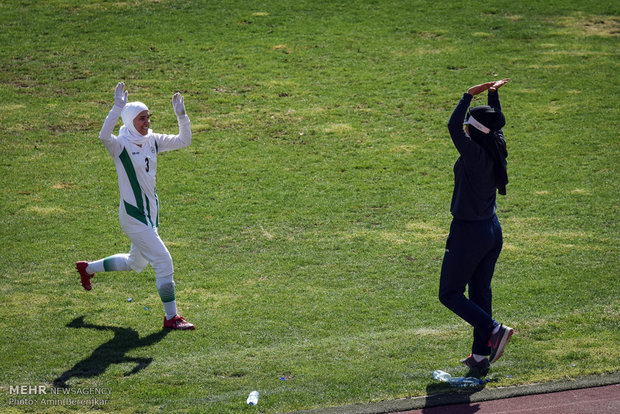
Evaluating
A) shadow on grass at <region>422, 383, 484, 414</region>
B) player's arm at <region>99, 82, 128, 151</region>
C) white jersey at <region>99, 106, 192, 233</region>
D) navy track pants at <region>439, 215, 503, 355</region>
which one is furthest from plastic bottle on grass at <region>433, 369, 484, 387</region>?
player's arm at <region>99, 82, 128, 151</region>

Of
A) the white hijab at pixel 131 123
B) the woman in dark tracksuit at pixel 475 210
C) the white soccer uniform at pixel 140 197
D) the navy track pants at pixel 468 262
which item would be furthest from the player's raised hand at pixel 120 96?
the navy track pants at pixel 468 262

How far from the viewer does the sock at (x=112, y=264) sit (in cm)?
766

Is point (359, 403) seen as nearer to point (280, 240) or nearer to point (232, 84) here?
point (280, 240)

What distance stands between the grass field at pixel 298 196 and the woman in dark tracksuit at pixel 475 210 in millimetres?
568

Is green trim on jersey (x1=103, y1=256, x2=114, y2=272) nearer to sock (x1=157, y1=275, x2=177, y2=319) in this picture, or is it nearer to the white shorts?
the white shorts

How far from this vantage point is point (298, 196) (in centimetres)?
1083

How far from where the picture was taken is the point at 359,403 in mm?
5703

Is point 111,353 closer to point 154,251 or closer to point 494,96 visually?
point 154,251

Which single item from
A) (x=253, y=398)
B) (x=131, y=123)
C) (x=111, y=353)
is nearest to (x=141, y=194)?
(x=131, y=123)

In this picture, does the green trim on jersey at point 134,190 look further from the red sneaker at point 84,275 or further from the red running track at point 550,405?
the red running track at point 550,405

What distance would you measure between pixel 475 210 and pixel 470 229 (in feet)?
0.54

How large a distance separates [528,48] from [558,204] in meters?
7.25

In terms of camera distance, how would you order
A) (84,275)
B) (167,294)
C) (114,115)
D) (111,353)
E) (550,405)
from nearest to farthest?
(550,405) < (111,353) < (114,115) < (167,294) < (84,275)

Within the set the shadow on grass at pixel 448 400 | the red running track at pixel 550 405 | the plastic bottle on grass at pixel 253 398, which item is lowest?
the red running track at pixel 550 405
